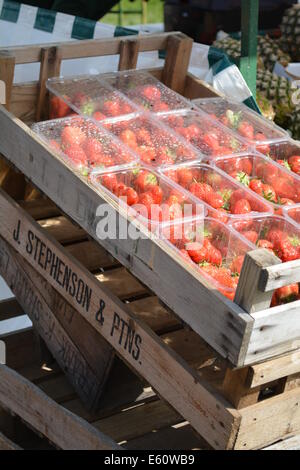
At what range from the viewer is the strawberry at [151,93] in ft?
10.2

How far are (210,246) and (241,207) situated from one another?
25cm

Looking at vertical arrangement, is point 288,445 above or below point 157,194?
below

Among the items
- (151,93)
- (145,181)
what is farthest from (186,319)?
(151,93)

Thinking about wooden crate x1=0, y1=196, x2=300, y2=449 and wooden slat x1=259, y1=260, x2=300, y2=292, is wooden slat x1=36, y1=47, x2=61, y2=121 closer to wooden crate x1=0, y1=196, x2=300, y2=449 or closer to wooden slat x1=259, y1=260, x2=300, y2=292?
wooden crate x1=0, y1=196, x2=300, y2=449

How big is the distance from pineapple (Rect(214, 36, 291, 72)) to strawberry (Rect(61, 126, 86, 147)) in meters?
2.60

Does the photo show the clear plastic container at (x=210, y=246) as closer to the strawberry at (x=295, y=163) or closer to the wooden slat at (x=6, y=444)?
the strawberry at (x=295, y=163)

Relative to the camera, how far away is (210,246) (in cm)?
233

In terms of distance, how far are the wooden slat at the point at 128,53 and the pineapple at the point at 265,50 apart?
197 centimetres

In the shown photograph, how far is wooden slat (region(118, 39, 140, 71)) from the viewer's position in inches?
127

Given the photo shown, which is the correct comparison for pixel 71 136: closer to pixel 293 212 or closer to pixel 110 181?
pixel 110 181

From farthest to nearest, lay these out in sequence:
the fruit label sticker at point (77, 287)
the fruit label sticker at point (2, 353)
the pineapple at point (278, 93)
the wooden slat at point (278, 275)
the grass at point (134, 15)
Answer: the grass at point (134, 15) → the pineapple at point (278, 93) → the fruit label sticker at point (2, 353) → the fruit label sticker at point (77, 287) → the wooden slat at point (278, 275)

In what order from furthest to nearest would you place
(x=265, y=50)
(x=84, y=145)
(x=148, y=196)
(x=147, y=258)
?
(x=265, y=50) < (x=84, y=145) < (x=148, y=196) < (x=147, y=258)

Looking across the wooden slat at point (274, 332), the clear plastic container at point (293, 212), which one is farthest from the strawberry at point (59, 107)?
the wooden slat at point (274, 332)

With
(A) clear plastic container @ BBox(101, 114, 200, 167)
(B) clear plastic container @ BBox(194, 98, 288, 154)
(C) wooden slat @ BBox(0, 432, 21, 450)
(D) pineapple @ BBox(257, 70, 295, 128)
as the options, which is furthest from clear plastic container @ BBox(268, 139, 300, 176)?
(D) pineapple @ BBox(257, 70, 295, 128)
